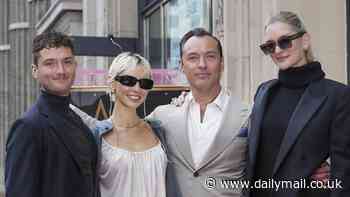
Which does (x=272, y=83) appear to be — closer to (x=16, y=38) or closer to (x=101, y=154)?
(x=101, y=154)

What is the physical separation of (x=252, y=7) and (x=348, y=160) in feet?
11.5

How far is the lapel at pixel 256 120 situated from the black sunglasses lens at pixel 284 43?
0.83 ft

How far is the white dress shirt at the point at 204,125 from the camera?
158 inches

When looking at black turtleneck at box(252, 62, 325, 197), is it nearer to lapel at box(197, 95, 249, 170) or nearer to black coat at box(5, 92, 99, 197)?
lapel at box(197, 95, 249, 170)

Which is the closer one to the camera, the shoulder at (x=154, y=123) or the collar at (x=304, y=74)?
the collar at (x=304, y=74)

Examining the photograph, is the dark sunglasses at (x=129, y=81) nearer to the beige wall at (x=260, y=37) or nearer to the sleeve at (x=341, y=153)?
the sleeve at (x=341, y=153)

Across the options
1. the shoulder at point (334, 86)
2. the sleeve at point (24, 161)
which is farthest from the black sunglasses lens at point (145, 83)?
the shoulder at point (334, 86)

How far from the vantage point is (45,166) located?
3.59 metres

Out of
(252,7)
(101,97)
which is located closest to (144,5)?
(101,97)

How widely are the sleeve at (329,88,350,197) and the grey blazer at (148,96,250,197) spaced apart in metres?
0.65

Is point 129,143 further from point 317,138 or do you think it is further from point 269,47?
point 317,138

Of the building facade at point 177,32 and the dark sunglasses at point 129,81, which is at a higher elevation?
the building facade at point 177,32

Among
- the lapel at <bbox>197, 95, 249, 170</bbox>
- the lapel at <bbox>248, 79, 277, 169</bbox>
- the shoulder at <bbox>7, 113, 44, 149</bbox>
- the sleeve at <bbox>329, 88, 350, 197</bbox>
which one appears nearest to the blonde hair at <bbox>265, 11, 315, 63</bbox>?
the lapel at <bbox>248, 79, 277, 169</bbox>

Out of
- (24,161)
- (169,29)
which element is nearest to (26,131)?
(24,161)
